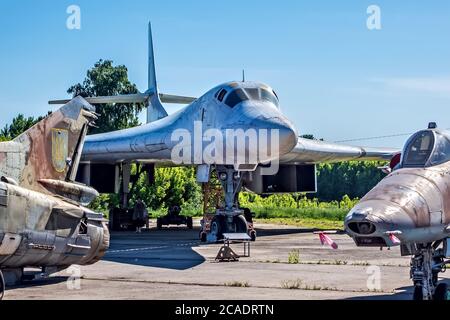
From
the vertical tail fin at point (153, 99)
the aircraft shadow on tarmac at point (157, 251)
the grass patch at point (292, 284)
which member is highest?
the vertical tail fin at point (153, 99)

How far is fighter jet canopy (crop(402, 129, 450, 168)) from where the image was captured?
11938 millimetres

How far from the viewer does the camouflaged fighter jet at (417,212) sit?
403 inches

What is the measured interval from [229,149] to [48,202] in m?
10.3

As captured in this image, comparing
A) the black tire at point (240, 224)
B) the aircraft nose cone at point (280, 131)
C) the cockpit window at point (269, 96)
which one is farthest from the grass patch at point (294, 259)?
the cockpit window at point (269, 96)

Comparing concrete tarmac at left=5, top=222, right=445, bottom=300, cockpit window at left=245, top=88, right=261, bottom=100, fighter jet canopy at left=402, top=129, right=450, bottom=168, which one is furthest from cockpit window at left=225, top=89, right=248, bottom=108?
fighter jet canopy at left=402, top=129, right=450, bottom=168

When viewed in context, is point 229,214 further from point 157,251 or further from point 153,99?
point 153,99

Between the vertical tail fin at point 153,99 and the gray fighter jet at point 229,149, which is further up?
the vertical tail fin at point 153,99

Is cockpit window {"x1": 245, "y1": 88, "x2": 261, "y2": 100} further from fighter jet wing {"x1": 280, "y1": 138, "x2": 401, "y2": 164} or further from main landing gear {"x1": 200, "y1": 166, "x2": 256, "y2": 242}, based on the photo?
fighter jet wing {"x1": 280, "y1": 138, "x2": 401, "y2": 164}

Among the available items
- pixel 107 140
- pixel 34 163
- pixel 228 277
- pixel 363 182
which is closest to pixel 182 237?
pixel 107 140

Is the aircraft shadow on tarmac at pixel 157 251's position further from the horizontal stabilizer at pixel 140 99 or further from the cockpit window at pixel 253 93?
the horizontal stabilizer at pixel 140 99

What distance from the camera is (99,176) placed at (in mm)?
33875

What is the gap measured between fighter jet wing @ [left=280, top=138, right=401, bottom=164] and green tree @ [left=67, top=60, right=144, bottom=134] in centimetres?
4600

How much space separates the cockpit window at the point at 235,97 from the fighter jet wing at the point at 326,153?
185 inches
